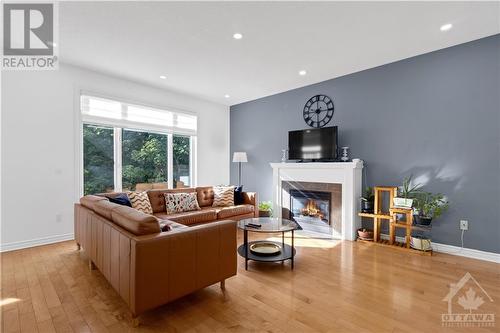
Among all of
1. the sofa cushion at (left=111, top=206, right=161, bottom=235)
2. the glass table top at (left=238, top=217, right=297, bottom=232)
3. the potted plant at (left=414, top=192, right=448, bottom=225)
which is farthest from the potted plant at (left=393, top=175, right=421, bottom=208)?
the sofa cushion at (left=111, top=206, right=161, bottom=235)

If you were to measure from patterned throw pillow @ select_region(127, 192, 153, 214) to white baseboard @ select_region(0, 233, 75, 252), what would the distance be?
1.29 m

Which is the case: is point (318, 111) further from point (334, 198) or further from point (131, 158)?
point (131, 158)

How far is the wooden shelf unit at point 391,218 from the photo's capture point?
3326mm

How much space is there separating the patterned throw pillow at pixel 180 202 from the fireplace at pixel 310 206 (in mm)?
1876

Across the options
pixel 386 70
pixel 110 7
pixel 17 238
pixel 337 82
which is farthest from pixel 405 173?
pixel 17 238

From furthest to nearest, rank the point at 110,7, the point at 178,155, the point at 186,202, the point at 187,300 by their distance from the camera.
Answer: the point at 178,155 → the point at 186,202 → the point at 110,7 → the point at 187,300

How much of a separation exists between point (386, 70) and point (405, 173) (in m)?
1.65

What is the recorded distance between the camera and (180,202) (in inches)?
154

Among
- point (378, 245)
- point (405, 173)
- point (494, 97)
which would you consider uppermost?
point (494, 97)

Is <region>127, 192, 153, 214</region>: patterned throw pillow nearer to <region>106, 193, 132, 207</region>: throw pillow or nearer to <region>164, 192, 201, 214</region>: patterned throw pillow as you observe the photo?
<region>106, 193, 132, 207</region>: throw pillow

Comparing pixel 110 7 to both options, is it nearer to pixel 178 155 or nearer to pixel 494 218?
pixel 178 155

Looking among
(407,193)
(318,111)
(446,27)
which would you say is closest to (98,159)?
(318,111)

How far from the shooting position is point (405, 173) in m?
3.60

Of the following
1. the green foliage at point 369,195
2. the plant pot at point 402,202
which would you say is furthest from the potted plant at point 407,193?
the green foliage at point 369,195
